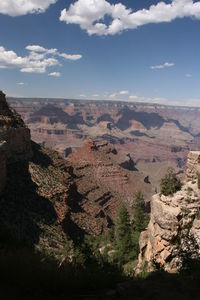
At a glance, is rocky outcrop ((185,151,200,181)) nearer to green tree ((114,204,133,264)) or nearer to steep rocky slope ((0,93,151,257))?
steep rocky slope ((0,93,151,257))

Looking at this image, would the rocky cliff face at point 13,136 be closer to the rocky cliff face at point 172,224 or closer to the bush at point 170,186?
the bush at point 170,186

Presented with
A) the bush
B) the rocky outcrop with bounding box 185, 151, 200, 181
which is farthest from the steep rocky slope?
the rocky outcrop with bounding box 185, 151, 200, 181

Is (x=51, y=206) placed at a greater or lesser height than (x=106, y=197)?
greater

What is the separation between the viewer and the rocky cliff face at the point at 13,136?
45397 mm

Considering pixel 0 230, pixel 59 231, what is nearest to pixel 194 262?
pixel 0 230

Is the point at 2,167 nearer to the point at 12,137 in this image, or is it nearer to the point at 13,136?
the point at 12,137

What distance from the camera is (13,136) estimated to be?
4688 cm

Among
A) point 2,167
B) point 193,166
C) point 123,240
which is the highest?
point 193,166

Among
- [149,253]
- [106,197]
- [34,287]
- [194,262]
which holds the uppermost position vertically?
[34,287]

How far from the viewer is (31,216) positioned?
37.2 m

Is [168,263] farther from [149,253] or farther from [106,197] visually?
[106,197]

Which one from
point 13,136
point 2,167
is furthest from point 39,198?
point 13,136

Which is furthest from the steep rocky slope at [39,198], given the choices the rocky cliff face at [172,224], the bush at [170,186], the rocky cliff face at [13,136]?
the bush at [170,186]

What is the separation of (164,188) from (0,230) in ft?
40.8
